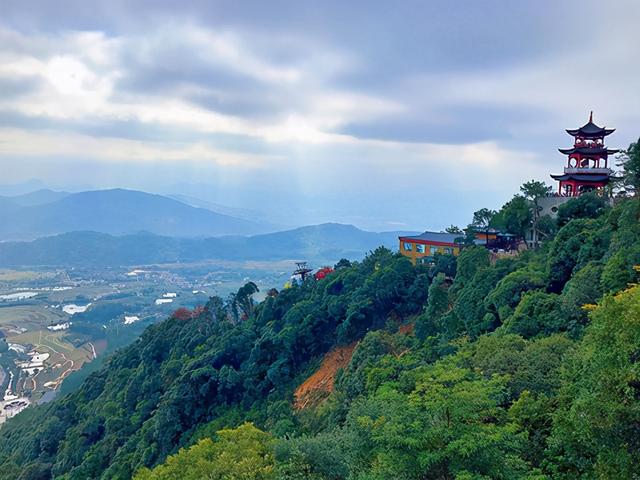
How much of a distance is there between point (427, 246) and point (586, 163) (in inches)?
311

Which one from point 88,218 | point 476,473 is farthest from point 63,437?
→ point 88,218

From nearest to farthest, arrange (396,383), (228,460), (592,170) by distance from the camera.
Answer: (228,460), (396,383), (592,170)

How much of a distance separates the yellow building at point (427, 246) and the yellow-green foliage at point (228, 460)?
1582 centimetres

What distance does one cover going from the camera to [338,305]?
64.3ft

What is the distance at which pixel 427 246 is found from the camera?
24.4 m

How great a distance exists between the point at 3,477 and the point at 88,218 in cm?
19232

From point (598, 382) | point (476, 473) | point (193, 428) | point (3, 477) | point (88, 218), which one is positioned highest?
point (88, 218)

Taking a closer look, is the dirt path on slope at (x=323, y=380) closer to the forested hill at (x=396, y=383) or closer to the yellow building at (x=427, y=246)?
the forested hill at (x=396, y=383)

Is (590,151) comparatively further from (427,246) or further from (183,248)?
(183,248)

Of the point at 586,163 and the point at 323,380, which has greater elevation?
the point at 586,163

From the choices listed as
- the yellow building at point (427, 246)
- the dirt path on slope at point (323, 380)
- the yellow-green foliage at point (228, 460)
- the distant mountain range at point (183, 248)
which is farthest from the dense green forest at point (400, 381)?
the distant mountain range at point (183, 248)

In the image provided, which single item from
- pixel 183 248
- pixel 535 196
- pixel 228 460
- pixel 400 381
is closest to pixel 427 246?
pixel 535 196

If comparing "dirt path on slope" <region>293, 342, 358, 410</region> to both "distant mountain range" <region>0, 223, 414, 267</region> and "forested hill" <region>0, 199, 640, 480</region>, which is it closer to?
"forested hill" <region>0, 199, 640, 480</region>

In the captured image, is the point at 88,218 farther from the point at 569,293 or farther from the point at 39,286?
the point at 569,293
